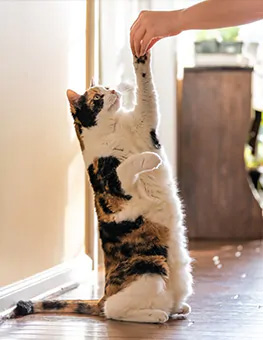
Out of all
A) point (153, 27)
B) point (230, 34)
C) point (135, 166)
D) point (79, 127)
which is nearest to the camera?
point (153, 27)

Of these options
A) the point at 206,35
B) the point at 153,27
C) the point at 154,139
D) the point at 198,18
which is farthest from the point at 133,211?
the point at 206,35

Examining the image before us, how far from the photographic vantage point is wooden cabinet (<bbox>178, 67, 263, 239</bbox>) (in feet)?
16.1

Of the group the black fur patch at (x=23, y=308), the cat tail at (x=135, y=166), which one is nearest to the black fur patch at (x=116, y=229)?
the cat tail at (x=135, y=166)

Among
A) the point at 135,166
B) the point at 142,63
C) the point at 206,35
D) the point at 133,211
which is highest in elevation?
the point at 206,35

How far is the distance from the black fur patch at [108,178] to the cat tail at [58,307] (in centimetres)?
34

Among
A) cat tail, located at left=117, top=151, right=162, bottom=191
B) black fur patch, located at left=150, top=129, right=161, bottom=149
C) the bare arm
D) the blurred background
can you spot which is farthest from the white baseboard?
the bare arm

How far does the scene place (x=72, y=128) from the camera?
2873 millimetres

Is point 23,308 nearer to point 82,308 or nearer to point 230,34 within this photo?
point 82,308

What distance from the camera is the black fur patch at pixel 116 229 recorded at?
197cm

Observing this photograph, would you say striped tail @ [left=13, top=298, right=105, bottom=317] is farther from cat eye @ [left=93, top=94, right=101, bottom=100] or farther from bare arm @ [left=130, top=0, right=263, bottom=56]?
bare arm @ [left=130, top=0, right=263, bottom=56]

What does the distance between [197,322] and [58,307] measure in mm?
436

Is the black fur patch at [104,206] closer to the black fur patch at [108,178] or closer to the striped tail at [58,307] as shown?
the black fur patch at [108,178]

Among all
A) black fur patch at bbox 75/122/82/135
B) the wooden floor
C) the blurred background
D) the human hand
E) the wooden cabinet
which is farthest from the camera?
the wooden cabinet

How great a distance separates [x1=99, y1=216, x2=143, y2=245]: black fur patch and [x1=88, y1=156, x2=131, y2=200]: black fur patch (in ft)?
0.24
